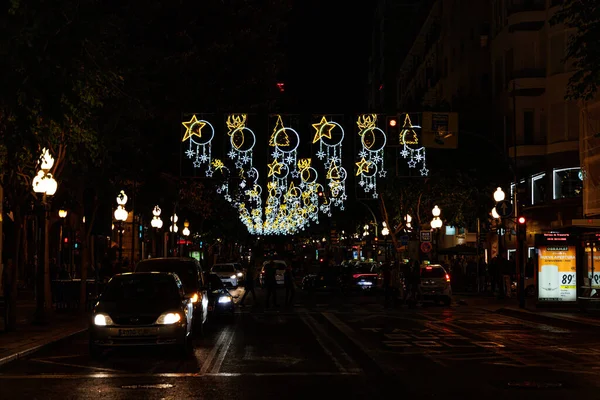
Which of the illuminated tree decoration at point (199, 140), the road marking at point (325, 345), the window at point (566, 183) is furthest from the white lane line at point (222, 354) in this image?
the window at point (566, 183)

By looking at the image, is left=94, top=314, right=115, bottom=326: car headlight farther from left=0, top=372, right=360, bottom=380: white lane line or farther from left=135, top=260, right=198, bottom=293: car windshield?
left=135, top=260, right=198, bottom=293: car windshield

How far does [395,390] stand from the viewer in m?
14.0

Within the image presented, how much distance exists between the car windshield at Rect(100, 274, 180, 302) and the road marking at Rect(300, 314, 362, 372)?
137 inches

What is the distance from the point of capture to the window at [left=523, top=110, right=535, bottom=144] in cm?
5522

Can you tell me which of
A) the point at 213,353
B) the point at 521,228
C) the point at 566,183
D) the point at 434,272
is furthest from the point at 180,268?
the point at 566,183

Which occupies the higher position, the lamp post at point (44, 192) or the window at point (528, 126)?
the window at point (528, 126)

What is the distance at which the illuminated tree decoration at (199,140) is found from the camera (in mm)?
39219

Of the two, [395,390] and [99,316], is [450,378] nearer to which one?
[395,390]

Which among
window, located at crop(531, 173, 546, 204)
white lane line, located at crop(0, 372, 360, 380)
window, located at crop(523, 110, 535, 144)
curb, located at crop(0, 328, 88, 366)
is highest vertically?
window, located at crop(523, 110, 535, 144)

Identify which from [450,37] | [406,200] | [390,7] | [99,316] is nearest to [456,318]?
[99,316]

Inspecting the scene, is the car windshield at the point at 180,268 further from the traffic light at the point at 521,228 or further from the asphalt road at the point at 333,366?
the traffic light at the point at 521,228

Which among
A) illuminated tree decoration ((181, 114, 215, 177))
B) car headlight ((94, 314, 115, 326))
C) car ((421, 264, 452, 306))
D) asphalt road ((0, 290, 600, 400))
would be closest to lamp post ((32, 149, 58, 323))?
asphalt road ((0, 290, 600, 400))

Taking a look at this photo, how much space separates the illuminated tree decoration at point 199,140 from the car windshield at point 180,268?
1353cm

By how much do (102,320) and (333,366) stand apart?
4520 mm
